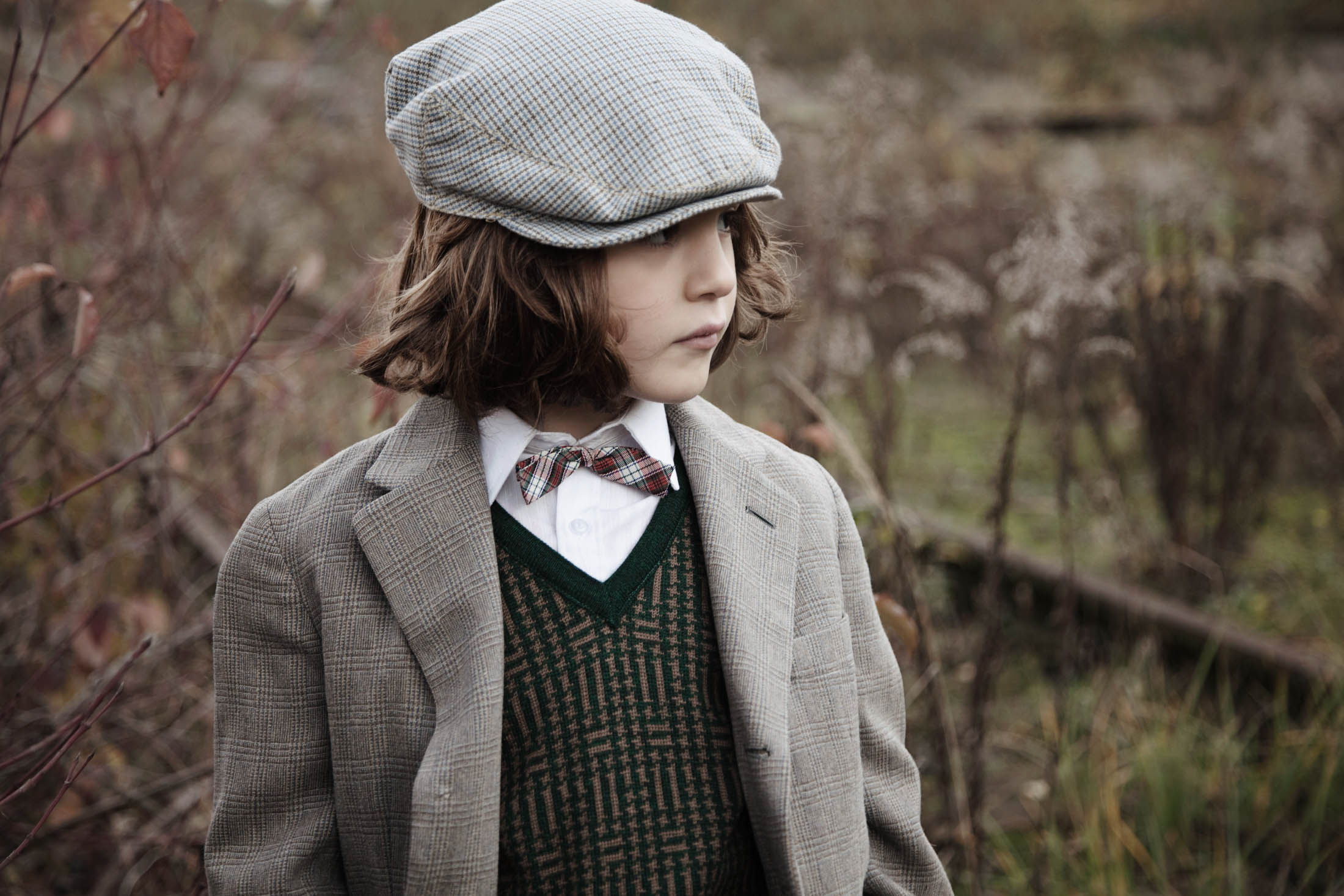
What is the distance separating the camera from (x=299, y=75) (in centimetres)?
286

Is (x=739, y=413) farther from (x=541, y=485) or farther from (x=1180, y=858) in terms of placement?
(x=541, y=485)

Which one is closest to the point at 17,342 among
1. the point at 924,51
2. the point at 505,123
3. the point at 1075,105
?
the point at 505,123

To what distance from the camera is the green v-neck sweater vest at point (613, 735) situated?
1.35 m

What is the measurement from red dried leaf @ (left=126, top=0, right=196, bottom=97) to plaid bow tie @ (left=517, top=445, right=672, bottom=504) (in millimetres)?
731

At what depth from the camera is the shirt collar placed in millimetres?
1430

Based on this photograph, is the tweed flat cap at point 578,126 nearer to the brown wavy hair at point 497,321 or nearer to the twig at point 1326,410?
the brown wavy hair at point 497,321

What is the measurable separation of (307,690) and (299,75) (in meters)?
1.98

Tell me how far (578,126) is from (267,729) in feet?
2.64

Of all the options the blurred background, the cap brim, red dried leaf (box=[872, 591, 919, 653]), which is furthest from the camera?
the blurred background

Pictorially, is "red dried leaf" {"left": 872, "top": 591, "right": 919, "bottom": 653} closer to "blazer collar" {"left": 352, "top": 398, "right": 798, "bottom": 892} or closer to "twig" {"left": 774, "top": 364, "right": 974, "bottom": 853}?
"twig" {"left": 774, "top": 364, "right": 974, "bottom": 853}

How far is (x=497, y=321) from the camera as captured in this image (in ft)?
4.35

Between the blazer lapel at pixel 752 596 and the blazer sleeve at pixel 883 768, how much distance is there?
16cm

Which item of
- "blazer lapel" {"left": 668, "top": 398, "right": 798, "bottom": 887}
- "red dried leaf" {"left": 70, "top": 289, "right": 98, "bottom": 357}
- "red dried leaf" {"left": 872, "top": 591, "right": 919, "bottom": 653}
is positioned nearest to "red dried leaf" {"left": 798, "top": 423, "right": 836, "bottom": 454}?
"red dried leaf" {"left": 872, "top": 591, "right": 919, "bottom": 653}

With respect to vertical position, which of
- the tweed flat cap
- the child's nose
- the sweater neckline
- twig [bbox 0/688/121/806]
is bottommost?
twig [bbox 0/688/121/806]
